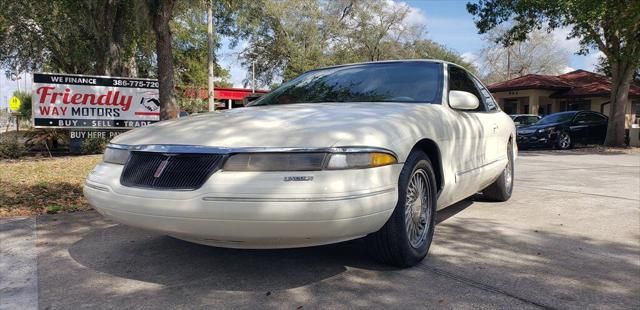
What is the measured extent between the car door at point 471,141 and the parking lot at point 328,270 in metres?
0.50

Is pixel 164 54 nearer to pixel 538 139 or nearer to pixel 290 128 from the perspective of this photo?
pixel 290 128

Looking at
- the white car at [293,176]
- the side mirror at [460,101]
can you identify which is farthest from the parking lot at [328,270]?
the side mirror at [460,101]

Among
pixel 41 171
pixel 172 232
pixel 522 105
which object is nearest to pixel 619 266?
pixel 172 232

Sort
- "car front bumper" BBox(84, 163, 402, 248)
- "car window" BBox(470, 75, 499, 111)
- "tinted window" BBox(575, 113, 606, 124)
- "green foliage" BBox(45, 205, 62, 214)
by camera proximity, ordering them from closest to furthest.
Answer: "car front bumper" BBox(84, 163, 402, 248)
"car window" BBox(470, 75, 499, 111)
"green foliage" BBox(45, 205, 62, 214)
"tinted window" BBox(575, 113, 606, 124)

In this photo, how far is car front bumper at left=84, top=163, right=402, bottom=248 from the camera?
282 centimetres

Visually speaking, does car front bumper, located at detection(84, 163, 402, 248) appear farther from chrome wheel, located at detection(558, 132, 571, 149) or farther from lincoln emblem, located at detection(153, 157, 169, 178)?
chrome wheel, located at detection(558, 132, 571, 149)

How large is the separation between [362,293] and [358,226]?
46cm

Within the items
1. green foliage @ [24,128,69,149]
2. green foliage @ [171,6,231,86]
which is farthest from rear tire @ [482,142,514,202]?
green foliage @ [171,6,231,86]

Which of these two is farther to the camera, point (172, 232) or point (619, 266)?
point (619, 266)

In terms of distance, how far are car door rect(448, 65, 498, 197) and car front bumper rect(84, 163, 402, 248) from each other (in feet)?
4.72

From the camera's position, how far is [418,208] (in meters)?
3.71

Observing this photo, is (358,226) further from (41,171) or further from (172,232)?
(41,171)

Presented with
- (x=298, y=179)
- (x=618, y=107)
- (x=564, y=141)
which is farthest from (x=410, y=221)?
(x=618, y=107)

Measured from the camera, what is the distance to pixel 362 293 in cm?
314
